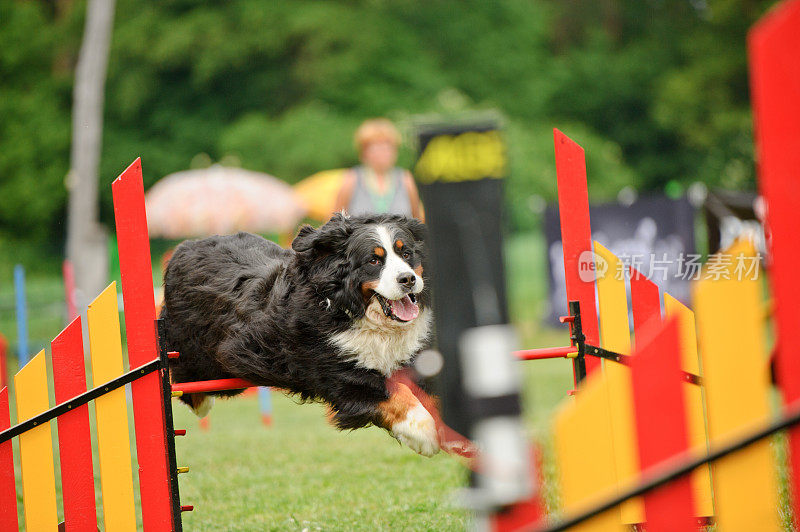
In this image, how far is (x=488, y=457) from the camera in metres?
1.73

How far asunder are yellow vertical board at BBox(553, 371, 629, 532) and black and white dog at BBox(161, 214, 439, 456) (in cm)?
125

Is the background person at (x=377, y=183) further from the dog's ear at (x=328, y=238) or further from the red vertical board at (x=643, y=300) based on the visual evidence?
the red vertical board at (x=643, y=300)

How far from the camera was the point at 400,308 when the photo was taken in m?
3.59

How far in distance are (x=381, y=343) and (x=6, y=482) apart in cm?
150

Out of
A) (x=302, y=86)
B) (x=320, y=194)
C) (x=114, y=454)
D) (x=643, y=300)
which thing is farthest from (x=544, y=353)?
(x=302, y=86)

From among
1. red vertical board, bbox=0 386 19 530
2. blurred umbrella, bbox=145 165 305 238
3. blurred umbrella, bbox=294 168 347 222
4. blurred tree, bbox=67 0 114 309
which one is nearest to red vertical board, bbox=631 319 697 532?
red vertical board, bbox=0 386 19 530

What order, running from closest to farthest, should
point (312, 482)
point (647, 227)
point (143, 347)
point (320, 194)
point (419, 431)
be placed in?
point (143, 347), point (419, 431), point (312, 482), point (647, 227), point (320, 194)

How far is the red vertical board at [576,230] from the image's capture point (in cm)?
345

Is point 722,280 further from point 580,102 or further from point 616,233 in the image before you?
point 580,102

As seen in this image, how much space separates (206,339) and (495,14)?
75.0 ft

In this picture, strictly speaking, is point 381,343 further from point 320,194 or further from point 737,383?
point 320,194

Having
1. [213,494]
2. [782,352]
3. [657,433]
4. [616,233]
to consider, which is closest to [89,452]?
[213,494]

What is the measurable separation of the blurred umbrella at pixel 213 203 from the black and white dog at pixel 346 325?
8947mm

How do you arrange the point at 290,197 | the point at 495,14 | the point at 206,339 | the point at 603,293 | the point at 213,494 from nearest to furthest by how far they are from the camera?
the point at 603,293
the point at 206,339
the point at 213,494
the point at 290,197
the point at 495,14
